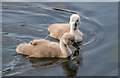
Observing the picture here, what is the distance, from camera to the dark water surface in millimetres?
6258

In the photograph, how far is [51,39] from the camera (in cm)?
784

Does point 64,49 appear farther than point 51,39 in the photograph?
No

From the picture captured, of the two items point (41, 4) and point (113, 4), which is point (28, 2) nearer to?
point (41, 4)

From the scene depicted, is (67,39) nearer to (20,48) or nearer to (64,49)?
(64,49)

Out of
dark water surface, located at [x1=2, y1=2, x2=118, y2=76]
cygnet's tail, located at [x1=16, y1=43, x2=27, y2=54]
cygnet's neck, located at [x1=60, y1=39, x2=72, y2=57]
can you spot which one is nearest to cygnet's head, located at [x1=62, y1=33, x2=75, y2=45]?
cygnet's neck, located at [x1=60, y1=39, x2=72, y2=57]

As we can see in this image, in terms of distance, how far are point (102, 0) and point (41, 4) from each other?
202 cm

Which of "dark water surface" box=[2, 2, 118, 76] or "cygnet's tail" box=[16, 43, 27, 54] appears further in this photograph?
"cygnet's tail" box=[16, 43, 27, 54]

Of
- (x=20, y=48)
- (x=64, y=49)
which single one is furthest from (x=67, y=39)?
(x=20, y=48)

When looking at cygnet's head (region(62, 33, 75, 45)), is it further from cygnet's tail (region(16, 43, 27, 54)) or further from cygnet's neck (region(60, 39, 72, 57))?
cygnet's tail (region(16, 43, 27, 54))

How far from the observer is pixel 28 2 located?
9805 millimetres

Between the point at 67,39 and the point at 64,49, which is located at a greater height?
the point at 67,39

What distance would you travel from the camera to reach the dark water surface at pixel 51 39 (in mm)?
6258

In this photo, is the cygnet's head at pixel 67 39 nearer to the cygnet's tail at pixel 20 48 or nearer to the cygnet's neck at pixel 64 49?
the cygnet's neck at pixel 64 49

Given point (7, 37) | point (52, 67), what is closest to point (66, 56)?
point (52, 67)
